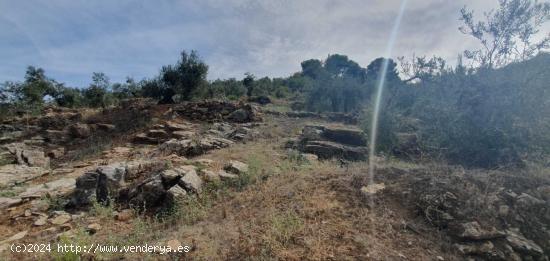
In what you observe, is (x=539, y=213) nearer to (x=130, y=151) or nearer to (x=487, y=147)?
(x=487, y=147)

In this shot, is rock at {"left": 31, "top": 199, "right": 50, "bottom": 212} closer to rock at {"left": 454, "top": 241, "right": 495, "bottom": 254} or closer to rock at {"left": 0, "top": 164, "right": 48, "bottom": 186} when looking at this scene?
rock at {"left": 0, "top": 164, "right": 48, "bottom": 186}

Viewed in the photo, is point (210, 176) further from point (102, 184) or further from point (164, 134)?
point (164, 134)

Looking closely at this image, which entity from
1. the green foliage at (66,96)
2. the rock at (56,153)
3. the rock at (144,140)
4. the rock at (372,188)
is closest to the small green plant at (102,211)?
the rock at (372,188)

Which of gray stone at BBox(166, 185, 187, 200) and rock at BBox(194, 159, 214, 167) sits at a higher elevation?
rock at BBox(194, 159, 214, 167)

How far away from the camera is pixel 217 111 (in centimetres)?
1526

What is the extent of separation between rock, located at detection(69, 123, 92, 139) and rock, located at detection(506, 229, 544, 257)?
49.1 feet

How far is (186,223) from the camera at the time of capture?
182 inches

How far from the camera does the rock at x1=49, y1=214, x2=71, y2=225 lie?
492cm

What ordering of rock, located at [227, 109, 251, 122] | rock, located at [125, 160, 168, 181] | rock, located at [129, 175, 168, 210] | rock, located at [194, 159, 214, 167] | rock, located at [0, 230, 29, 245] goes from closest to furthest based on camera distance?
rock, located at [0, 230, 29, 245], rock, located at [129, 175, 168, 210], rock, located at [125, 160, 168, 181], rock, located at [194, 159, 214, 167], rock, located at [227, 109, 251, 122]

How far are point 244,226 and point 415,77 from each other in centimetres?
885

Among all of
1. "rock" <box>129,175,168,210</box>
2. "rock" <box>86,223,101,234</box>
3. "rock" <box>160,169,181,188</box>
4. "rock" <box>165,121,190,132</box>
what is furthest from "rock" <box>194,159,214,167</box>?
"rock" <box>165,121,190,132</box>

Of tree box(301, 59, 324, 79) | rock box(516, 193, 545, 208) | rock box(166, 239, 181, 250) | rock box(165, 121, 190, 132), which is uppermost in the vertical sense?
tree box(301, 59, 324, 79)

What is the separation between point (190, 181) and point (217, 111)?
9913 millimetres

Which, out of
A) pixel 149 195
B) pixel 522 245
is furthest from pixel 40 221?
pixel 522 245
